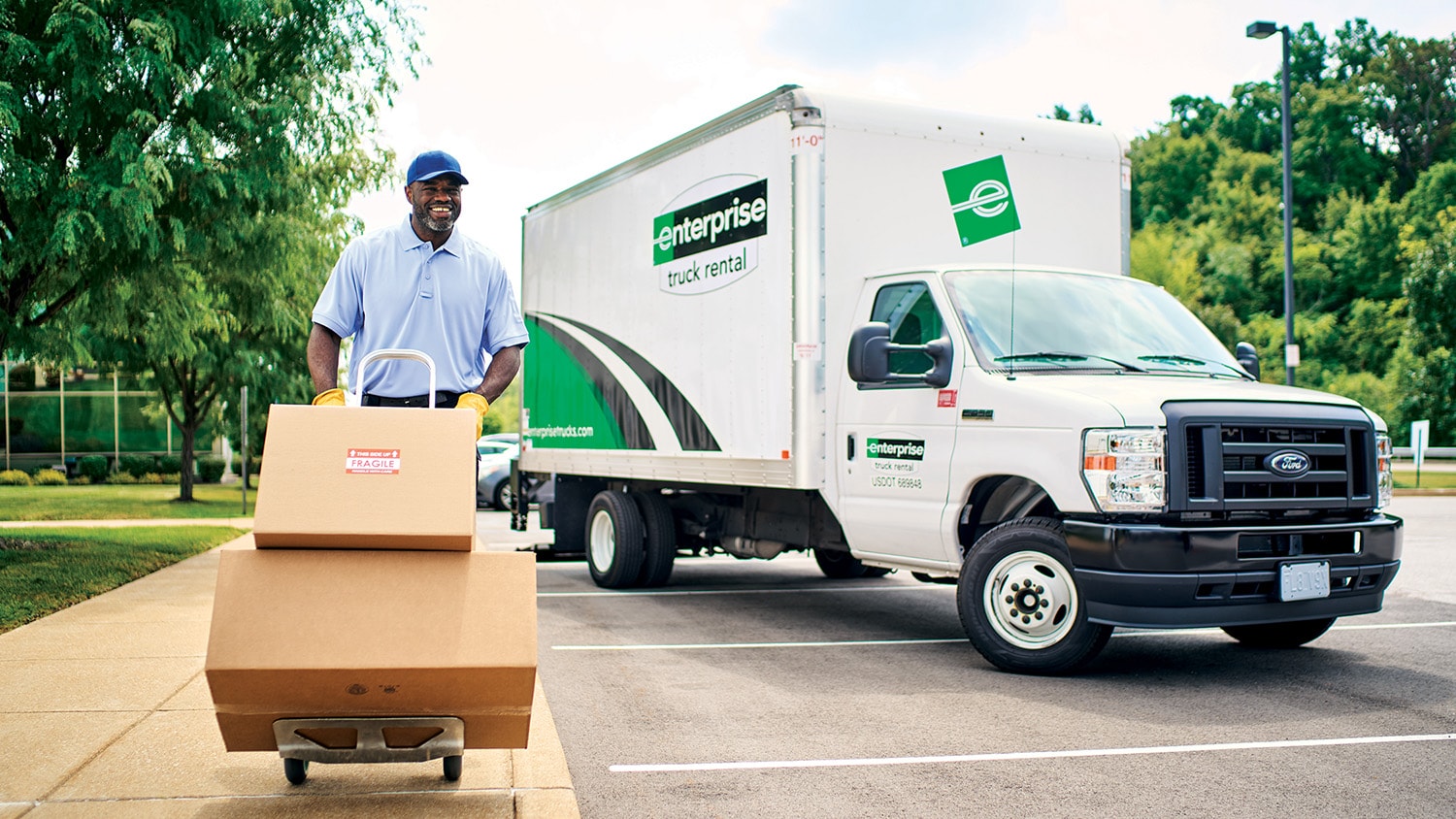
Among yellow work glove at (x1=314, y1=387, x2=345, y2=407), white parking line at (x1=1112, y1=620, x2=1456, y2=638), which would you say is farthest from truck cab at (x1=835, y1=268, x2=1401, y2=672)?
yellow work glove at (x1=314, y1=387, x2=345, y2=407)

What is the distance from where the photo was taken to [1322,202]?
6312 cm

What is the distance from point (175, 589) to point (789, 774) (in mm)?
7078

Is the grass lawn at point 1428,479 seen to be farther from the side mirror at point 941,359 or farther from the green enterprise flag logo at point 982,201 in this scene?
the side mirror at point 941,359

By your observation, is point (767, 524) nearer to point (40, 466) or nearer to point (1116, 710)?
point (1116, 710)

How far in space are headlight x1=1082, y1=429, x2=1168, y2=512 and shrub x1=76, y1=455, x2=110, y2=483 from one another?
36.6 m

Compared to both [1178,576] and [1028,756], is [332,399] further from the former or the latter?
[1178,576]

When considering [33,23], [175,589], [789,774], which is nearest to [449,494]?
[789,774]

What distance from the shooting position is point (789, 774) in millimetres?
5133

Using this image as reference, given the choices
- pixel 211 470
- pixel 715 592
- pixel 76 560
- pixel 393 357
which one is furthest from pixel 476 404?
pixel 211 470

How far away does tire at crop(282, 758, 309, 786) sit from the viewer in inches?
181

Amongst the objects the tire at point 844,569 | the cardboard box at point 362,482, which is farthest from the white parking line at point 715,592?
the cardboard box at point 362,482

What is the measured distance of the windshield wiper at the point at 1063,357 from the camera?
7523 mm

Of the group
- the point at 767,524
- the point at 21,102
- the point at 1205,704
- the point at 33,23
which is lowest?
the point at 1205,704

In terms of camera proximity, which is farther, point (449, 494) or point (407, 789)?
point (407, 789)
